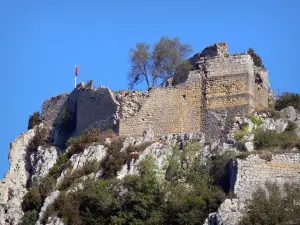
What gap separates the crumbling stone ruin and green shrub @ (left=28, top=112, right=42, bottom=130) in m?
4.91

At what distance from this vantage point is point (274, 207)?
1197 inches

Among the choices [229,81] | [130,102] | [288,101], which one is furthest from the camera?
[288,101]

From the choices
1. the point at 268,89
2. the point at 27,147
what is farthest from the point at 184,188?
the point at 27,147

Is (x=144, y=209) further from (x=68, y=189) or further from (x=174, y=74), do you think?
(x=174, y=74)

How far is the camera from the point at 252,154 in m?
33.1

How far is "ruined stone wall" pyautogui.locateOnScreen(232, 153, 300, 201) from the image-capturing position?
106 feet

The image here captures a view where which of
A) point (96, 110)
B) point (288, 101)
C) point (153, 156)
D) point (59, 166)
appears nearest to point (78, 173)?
point (59, 166)

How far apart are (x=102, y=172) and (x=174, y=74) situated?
263 inches

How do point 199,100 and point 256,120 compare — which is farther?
point 199,100

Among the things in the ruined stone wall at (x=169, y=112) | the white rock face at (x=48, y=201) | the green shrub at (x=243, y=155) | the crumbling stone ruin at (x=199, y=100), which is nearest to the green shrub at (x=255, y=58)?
the crumbling stone ruin at (x=199, y=100)

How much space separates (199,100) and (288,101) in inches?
173

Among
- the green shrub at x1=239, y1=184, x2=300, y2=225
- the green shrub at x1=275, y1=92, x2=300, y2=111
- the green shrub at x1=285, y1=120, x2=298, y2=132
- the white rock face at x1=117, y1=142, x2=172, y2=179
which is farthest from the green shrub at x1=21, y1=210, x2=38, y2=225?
the green shrub at x1=275, y1=92, x2=300, y2=111

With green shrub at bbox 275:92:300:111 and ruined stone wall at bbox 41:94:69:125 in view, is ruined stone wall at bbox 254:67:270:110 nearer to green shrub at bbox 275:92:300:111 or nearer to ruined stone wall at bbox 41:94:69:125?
green shrub at bbox 275:92:300:111

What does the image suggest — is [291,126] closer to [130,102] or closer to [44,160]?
[130,102]
